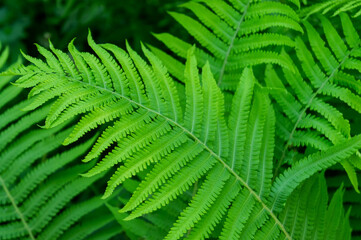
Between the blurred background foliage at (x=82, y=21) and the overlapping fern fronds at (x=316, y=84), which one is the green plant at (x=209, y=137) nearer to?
the overlapping fern fronds at (x=316, y=84)

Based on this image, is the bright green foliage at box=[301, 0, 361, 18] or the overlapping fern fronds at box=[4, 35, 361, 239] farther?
the bright green foliage at box=[301, 0, 361, 18]

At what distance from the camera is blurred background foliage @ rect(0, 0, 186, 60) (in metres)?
2.41

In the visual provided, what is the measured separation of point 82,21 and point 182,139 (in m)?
1.84

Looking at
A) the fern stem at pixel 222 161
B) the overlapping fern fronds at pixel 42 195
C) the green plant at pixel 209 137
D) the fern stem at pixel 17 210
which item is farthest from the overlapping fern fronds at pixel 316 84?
the fern stem at pixel 17 210

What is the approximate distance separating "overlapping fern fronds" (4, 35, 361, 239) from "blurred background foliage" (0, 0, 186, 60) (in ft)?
3.79

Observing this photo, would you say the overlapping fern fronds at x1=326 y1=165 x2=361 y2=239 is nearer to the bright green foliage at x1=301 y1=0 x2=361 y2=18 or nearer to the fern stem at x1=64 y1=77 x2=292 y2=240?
the fern stem at x1=64 y1=77 x2=292 y2=240

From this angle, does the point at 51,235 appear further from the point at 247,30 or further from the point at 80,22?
the point at 80,22

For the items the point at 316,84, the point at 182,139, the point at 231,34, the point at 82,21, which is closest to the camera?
the point at 182,139

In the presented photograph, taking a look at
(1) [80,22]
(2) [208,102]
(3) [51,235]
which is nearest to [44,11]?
(1) [80,22]

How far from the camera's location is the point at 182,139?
1.06 m

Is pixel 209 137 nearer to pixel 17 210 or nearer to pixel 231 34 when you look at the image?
pixel 231 34

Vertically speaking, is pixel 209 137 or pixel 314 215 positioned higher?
pixel 209 137

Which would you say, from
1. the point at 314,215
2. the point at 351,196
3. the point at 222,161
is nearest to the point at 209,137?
the point at 222,161

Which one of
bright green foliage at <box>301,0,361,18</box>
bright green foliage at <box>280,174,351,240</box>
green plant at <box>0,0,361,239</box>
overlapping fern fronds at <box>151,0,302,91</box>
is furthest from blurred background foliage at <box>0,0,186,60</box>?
bright green foliage at <box>280,174,351,240</box>
